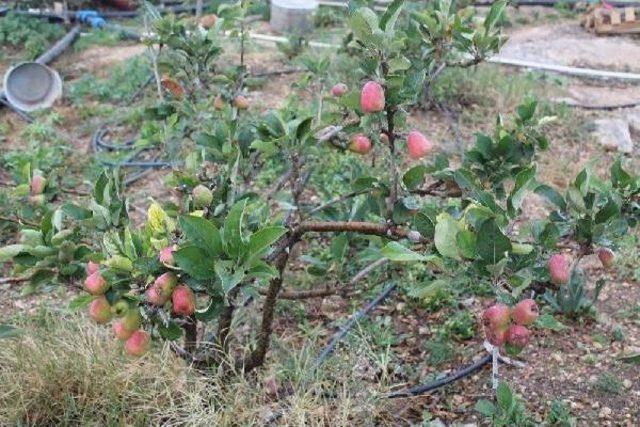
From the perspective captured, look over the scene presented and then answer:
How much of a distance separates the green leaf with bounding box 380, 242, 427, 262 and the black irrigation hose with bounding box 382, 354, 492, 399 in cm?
94

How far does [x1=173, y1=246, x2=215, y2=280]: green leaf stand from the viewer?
64.1 inches

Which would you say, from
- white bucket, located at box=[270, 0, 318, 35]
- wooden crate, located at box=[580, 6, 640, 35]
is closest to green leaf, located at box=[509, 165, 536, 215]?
white bucket, located at box=[270, 0, 318, 35]

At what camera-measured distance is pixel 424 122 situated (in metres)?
4.73

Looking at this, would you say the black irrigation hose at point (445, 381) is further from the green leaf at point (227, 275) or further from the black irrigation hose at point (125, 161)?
the black irrigation hose at point (125, 161)

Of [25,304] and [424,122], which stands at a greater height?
[424,122]

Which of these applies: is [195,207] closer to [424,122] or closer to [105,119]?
[424,122]

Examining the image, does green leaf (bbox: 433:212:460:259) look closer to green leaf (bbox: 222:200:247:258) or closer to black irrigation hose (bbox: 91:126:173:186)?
green leaf (bbox: 222:200:247:258)

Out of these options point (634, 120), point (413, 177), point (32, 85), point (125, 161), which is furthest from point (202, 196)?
point (32, 85)

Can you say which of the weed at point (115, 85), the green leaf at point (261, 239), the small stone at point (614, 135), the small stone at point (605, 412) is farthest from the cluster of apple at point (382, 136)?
the weed at point (115, 85)

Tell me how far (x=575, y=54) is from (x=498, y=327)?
5045 millimetres

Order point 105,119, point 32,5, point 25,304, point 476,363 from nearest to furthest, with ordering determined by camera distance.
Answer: point 476,363, point 25,304, point 105,119, point 32,5

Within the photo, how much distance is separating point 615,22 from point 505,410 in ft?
17.3

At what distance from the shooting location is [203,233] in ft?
5.43

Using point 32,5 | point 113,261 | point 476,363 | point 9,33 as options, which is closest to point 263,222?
point 113,261
